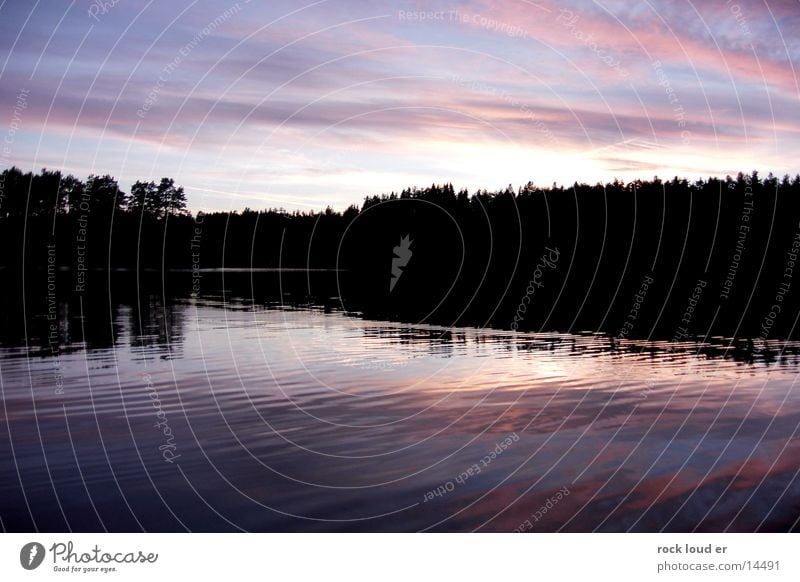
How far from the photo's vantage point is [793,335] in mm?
53875

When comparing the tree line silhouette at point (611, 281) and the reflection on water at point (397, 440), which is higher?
the tree line silhouette at point (611, 281)

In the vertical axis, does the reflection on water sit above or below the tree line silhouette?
below

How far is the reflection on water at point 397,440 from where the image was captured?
17.6 m

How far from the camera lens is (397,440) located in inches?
938

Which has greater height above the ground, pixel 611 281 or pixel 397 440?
pixel 611 281

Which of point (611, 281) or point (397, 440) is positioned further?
point (611, 281)

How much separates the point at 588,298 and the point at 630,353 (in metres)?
47.4

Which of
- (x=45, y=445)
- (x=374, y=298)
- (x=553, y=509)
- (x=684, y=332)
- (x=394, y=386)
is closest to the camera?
(x=553, y=509)

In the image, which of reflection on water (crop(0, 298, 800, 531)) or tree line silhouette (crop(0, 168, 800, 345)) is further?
tree line silhouette (crop(0, 168, 800, 345))

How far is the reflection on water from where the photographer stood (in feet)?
57.9

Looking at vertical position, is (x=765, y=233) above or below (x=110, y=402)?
above

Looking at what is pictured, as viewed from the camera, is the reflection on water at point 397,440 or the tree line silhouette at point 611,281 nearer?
the reflection on water at point 397,440

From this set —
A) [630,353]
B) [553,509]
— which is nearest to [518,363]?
[630,353]
